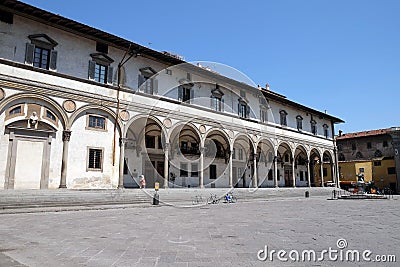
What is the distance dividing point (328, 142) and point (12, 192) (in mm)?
36552

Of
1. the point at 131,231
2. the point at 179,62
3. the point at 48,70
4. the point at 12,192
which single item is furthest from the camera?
the point at 179,62

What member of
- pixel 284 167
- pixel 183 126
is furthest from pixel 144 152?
pixel 284 167

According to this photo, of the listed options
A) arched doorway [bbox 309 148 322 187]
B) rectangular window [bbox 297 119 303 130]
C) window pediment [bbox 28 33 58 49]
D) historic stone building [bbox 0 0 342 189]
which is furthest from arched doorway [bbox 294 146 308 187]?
window pediment [bbox 28 33 58 49]

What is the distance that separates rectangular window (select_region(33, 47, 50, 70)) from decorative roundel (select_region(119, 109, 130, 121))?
192 inches

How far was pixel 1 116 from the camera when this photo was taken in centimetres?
1484

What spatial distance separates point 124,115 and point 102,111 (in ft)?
4.74

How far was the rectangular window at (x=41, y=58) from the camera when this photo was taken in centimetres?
1631

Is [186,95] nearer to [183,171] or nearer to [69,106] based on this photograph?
[183,171]

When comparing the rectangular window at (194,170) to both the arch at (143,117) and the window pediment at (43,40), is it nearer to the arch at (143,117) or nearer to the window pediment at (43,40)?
the arch at (143,117)

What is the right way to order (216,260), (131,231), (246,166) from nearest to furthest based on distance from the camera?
(216,260)
(131,231)
(246,166)

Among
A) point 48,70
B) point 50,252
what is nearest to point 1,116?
point 48,70

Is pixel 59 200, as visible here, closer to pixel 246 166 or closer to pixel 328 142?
pixel 246 166

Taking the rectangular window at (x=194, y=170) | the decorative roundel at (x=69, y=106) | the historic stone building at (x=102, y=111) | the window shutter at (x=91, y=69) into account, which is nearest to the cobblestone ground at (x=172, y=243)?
the historic stone building at (x=102, y=111)

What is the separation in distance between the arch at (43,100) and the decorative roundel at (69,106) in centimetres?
26
